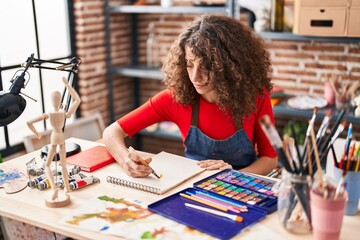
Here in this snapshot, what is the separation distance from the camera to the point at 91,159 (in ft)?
6.35

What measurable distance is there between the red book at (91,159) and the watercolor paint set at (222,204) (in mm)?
441

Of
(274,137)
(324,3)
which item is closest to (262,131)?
(274,137)

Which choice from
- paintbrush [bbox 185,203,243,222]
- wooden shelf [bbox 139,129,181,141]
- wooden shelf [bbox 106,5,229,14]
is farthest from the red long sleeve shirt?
wooden shelf [bbox 139,129,181,141]

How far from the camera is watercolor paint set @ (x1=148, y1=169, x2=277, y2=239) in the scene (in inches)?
54.6

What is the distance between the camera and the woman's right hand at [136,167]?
1743 millimetres

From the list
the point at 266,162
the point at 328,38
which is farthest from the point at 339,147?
the point at 328,38

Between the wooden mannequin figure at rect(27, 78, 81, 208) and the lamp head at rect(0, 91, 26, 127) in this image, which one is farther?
the lamp head at rect(0, 91, 26, 127)

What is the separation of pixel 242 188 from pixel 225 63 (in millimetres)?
619

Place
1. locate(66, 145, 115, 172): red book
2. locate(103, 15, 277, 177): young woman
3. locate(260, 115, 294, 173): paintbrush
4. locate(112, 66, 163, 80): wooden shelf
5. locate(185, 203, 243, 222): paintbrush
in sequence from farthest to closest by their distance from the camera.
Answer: locate(112, 66, 163, 80): wooden shelf
locate(103, 15, 277, 177): young woman
locate(66, 145, 115, 172): red book
locate(185, 203, 243, 222): paintbrush
locate(260, 115, 294, 173): paintbrush

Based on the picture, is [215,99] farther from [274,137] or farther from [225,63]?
[274,137]

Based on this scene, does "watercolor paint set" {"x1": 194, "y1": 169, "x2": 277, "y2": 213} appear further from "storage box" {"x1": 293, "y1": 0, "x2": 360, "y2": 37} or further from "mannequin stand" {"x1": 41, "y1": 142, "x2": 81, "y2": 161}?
"storage box" {"x1": 293, "y1": 0, "x2": 360, "y2": 37}

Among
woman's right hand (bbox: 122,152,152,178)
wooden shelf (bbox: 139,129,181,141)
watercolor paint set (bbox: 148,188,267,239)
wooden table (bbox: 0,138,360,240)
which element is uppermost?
woman's right hand (bbox: 122,152,152,178)

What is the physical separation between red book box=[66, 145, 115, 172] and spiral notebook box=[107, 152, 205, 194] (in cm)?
13

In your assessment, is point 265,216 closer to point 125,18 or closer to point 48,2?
point 48,2
